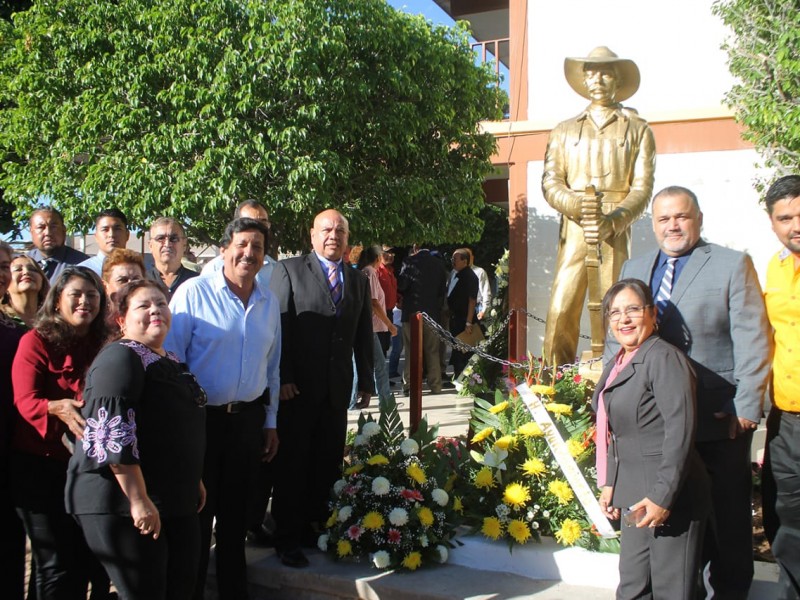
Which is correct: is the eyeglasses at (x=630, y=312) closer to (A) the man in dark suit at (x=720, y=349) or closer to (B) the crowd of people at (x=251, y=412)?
(B) the crowd of people at (x=251, y=412)

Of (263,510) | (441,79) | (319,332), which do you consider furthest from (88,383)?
(441,79)

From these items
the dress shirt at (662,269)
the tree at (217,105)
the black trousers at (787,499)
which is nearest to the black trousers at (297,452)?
the dress shirt at (662,269)

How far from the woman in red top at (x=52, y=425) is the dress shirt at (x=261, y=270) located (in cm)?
69

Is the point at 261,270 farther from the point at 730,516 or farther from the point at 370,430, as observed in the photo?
the point at 730,516

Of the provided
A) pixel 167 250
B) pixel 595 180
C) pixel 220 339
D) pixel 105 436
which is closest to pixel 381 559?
pixel 220 339

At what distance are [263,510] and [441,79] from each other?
686cm

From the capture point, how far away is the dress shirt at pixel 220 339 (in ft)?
11.0

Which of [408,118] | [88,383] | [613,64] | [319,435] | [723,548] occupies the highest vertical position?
[408,118]

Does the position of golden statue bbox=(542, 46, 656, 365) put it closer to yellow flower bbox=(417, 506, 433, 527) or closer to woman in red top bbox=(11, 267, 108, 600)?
yellow flower bbox=(417, 506, 433, 527)

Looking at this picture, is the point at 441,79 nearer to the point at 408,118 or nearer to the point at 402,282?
the point at 408,118

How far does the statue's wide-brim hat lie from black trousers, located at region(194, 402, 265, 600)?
10.6 ft

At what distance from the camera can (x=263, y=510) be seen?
4312 millimetres

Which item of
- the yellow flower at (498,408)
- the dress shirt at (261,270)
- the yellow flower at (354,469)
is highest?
the dress shirt at (261,270)

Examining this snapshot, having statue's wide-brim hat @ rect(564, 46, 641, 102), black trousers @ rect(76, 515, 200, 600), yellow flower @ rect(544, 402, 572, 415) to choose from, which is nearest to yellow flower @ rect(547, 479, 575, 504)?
yellow flower @ rect(544, 402, 572, 415)
